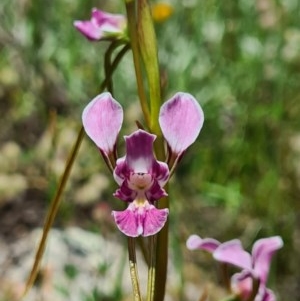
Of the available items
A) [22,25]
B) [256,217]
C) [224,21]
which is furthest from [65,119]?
[256,217]

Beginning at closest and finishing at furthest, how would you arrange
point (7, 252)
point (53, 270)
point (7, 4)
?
point (53, 270), point (7, 252), point (7, 4)

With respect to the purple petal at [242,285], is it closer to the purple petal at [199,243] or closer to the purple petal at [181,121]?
the purple petal at [199,243]

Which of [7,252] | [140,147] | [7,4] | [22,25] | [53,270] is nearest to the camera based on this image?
[140,147]

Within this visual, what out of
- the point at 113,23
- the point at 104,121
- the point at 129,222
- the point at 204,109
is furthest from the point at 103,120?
the point at 204,109

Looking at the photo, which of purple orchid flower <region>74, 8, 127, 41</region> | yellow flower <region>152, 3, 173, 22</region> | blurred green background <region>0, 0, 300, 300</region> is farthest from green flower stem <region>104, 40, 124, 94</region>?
yellow flower <region>152, 3, 173, 22</region>

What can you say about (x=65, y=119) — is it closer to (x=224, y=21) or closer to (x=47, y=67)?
(x=47, y=67)

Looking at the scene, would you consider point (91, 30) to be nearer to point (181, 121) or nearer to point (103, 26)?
point (103, 26)

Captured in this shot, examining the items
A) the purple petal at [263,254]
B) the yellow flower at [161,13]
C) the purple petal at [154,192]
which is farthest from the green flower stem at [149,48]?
the yellow flower at [161,13]

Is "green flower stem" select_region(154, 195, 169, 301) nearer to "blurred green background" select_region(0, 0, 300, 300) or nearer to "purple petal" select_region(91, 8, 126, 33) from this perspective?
"purple petal" select_region(91, 8, 126, 33)
